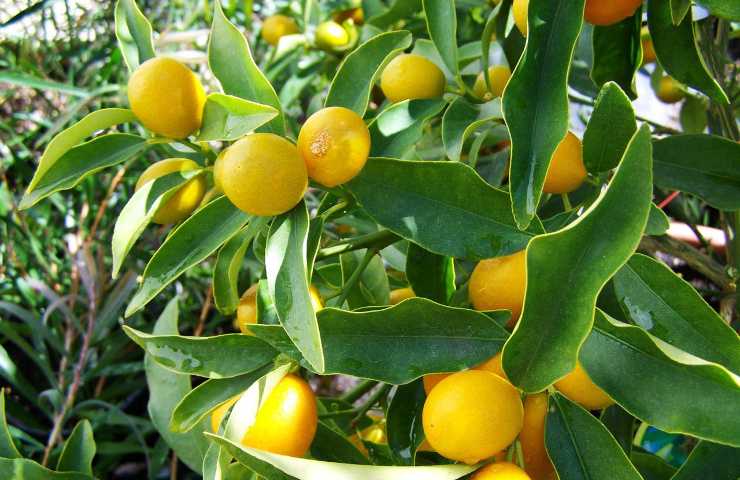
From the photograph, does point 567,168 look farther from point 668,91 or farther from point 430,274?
point 668,91

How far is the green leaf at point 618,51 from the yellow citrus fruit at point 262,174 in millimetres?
264

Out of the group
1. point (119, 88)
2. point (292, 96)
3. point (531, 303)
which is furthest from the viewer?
point (119, 88)

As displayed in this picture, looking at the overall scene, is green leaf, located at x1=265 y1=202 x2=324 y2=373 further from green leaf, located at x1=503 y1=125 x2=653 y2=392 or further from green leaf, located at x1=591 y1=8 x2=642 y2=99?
green leaf, located at x1=591 y1=8 x2=642 y2=99

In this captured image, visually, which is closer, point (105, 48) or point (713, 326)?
point (713, 326)

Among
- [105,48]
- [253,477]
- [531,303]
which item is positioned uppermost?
[531,303]

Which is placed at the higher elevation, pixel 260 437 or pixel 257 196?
pixel 257 196

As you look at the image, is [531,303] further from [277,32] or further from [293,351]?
[277,32]

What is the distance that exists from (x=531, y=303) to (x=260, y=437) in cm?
20

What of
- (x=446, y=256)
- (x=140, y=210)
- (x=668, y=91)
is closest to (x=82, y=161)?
(x=140, y=210)

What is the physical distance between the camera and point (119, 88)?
163 centimetres

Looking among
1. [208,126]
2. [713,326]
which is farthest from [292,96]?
[713,326]

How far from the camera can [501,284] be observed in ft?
1.51

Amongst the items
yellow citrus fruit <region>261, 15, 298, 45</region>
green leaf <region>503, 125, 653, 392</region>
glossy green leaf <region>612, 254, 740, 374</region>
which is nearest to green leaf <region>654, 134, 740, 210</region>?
glossy green leaf <region>612, 254, 740, 374</region>

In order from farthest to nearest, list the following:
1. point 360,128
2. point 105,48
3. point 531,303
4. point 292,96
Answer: point 105,48, point 292,96, point 360,128, point 531,303
